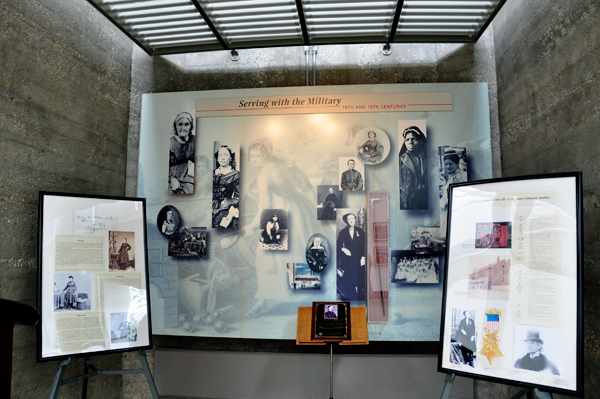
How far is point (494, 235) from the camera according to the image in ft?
8.49

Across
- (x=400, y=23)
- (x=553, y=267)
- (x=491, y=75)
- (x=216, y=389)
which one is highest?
(x=400, y=23)

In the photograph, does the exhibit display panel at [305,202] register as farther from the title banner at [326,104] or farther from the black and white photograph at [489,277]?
the black and white photograph at [489,277]

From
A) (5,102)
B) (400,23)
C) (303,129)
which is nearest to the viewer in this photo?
(5,102)

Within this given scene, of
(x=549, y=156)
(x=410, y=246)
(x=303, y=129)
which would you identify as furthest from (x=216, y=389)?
(x=549, y=156)

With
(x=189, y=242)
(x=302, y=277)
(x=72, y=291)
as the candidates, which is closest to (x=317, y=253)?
(x=302, y=277)

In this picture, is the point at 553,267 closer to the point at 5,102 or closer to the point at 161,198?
the point at 161,198

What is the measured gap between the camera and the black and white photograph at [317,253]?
12.2 ft

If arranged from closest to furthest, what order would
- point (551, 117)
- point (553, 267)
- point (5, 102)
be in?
point (553, 267) → point (5, 102) → point (551, 117)

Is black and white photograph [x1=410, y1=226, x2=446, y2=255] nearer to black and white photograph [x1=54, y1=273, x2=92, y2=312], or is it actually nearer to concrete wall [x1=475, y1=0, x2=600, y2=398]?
concrete wall [x1=475, y1=0, x2=600, y2=398]

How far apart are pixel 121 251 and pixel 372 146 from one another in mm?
2501

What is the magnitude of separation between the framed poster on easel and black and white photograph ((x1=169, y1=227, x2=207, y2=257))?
7.65ft

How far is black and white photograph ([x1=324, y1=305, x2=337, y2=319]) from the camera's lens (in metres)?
3.22

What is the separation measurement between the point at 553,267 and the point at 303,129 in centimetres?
246

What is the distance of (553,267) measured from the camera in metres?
2.31
